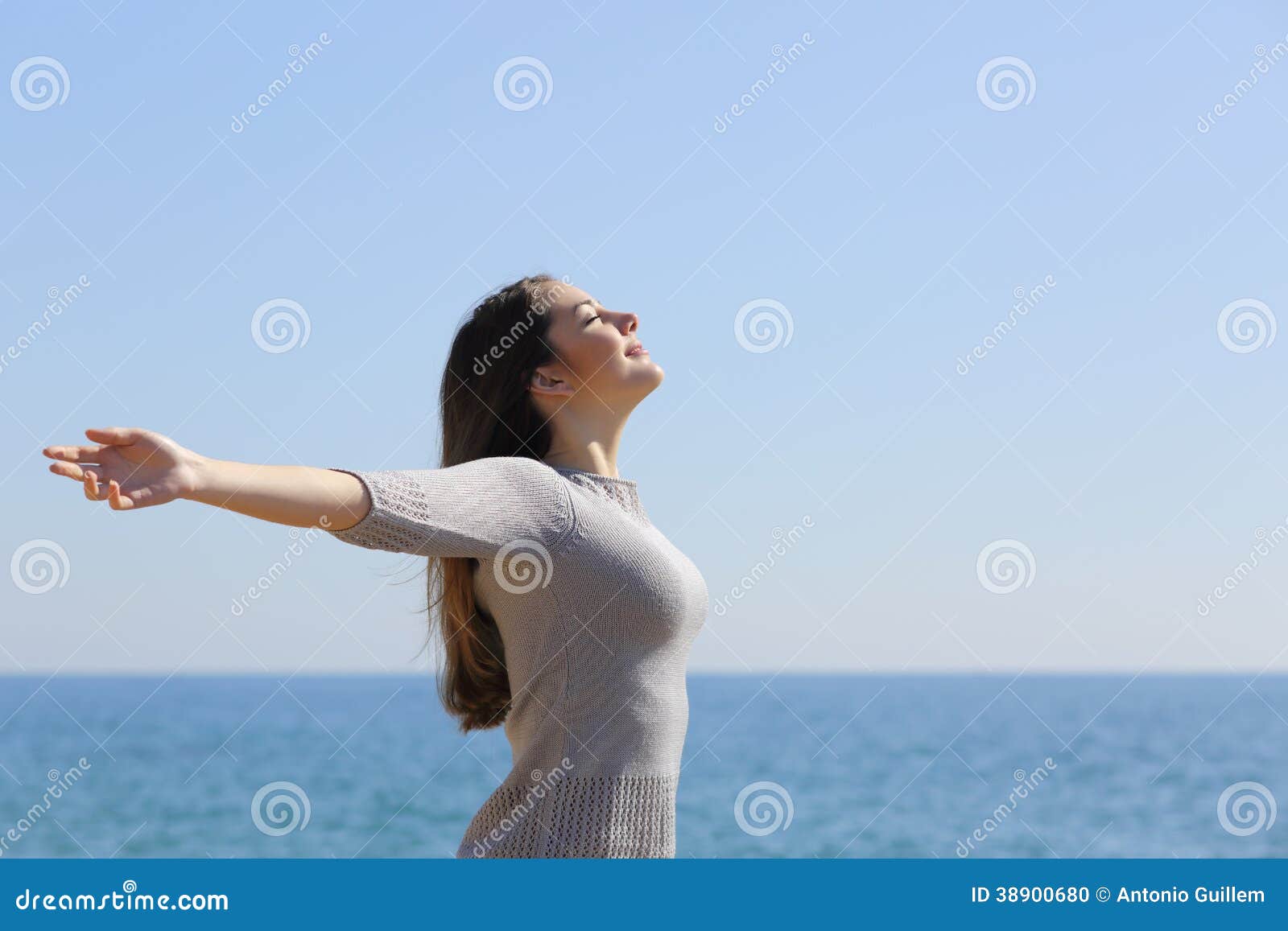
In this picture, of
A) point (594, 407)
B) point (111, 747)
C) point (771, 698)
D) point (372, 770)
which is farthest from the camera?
point (771, 698)

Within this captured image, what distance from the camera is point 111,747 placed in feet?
103

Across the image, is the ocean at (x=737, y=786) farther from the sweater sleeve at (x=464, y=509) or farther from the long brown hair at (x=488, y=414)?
the sweater sleeve at (x=464, y=509)

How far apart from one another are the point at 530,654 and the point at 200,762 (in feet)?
89.2

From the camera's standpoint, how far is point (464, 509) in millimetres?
2605

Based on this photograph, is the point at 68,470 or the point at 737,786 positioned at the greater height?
the point at 68,470

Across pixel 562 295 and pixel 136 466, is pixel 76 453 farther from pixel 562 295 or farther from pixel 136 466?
pixel 562 295

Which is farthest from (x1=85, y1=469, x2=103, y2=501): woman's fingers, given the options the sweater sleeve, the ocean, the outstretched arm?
the ocean

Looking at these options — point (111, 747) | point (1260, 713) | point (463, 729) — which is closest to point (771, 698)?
point (1260, 713)

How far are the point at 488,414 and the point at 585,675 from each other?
765mm

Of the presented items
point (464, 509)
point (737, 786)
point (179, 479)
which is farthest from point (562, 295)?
point (737, 786)

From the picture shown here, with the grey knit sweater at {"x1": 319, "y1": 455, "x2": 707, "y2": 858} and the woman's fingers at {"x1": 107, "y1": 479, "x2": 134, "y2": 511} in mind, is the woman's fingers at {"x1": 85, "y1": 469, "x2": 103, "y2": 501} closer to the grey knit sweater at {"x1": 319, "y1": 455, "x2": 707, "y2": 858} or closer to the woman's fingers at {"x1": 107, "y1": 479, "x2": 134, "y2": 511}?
the woman's fingers at {"x1": 107, "y1": 479, "x2": 134, "y2": 511}

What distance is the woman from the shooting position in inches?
94.8

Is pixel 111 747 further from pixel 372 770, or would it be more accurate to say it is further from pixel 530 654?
pixel 530 654

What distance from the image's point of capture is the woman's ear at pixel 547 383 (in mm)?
3314
